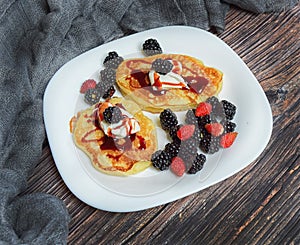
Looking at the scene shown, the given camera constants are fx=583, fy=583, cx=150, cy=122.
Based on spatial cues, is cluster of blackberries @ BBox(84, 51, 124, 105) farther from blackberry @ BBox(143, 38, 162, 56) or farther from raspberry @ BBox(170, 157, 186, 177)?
raspberry @ BBox(170, 157, 186, 177)

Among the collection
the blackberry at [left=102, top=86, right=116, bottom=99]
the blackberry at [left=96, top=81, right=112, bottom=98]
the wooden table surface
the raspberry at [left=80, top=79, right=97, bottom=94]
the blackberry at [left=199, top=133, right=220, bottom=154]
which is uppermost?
the raspberry at [left=80, top=79, right=97, bottom=94]

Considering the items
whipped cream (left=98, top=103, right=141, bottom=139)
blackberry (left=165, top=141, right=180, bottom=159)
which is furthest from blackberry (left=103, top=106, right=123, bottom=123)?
blackberry (left=165, top=141, right=180, bottom=159)

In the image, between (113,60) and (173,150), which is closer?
(173,150)

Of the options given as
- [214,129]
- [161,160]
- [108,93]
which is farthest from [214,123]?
[108,93]

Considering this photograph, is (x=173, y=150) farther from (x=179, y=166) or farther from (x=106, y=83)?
(x=106, y=83)

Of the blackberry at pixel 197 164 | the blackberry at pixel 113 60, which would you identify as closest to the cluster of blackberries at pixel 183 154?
the blackberry at pixel 197 164

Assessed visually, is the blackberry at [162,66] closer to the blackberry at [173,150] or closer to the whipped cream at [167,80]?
the whipped cream at [167,80]

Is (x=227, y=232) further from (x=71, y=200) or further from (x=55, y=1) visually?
(x=55, y=1)
